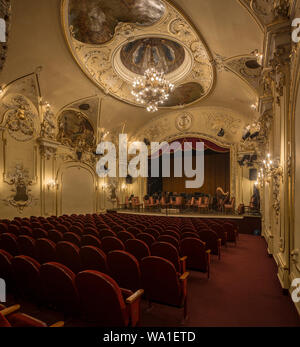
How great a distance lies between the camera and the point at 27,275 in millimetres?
2561

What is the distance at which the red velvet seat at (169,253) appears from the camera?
10.6ft

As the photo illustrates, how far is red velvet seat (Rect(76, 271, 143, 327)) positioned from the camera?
1.96m

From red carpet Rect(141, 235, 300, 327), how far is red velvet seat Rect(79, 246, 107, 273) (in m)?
0.82

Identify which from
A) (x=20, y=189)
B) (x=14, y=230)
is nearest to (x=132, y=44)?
(x=20, y=189)

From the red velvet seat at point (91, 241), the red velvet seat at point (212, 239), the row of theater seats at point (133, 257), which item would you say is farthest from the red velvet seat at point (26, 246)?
the red velvet seat at point (212, 239)

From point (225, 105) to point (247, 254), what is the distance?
35.1 ft

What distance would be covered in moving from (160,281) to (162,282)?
3 centimetres

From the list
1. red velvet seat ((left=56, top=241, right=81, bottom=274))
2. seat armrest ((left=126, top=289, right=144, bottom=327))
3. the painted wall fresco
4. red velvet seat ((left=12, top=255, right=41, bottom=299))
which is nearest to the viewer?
seat armrest ((left=126, top=289, right=144, bottom=327))

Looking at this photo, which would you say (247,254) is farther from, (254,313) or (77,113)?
(77,113)

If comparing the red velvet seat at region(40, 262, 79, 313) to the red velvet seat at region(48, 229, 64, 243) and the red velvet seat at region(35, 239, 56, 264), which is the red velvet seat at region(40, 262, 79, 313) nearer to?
the red velvet seat at region(35, 239, 56, 264)

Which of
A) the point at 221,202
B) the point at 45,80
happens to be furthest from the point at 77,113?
the point at 221,202

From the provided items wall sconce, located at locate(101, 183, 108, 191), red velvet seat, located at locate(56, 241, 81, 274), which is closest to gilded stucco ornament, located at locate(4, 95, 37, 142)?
wall sconce, located at locate(101, 183, 108, 191)

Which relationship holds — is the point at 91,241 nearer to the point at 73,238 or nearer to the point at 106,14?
the point at 73,238
